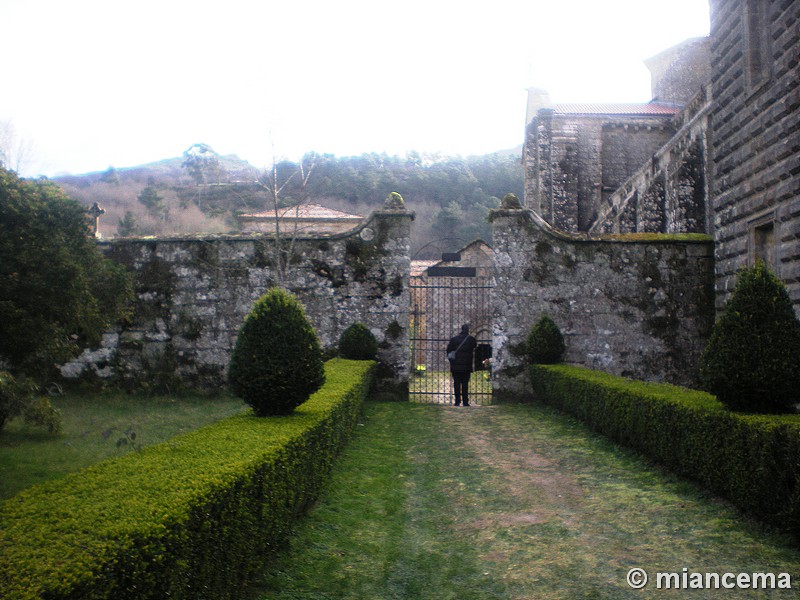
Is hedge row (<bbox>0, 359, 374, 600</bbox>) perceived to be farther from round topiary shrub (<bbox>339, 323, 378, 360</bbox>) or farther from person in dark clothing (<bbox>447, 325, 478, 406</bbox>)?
person in dark clothing (<bbox>447, 325, 478, 406</bbox>)

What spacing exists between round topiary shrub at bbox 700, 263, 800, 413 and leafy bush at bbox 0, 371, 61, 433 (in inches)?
296

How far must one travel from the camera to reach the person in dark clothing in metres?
12.3

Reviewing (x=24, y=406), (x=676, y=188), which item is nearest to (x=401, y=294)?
(x=24, y=406)

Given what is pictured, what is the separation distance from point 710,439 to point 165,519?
15.1 feet

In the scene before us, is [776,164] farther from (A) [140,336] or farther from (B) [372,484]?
(A) [140,336]

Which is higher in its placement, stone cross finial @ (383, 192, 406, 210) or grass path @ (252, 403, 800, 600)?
stone cross finial @ (383, 192, 406, 210)

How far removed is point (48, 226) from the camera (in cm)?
673

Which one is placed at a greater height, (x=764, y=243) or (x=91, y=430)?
(x=764, y=243)

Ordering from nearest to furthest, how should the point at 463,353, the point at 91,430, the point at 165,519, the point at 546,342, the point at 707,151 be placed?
the point at 165,519
the point at 91,430
the point at 546,342
the point at 463,353
the point at 707,151

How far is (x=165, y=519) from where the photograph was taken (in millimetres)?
2582

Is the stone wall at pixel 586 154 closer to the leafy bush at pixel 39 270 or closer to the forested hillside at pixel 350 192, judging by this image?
the forested hillside at pixel 350 192

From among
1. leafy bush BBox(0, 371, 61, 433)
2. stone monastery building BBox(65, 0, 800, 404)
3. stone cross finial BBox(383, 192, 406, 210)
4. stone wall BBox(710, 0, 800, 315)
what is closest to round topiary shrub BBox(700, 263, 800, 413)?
stone wall BBox(710, 0, 800, 315)
